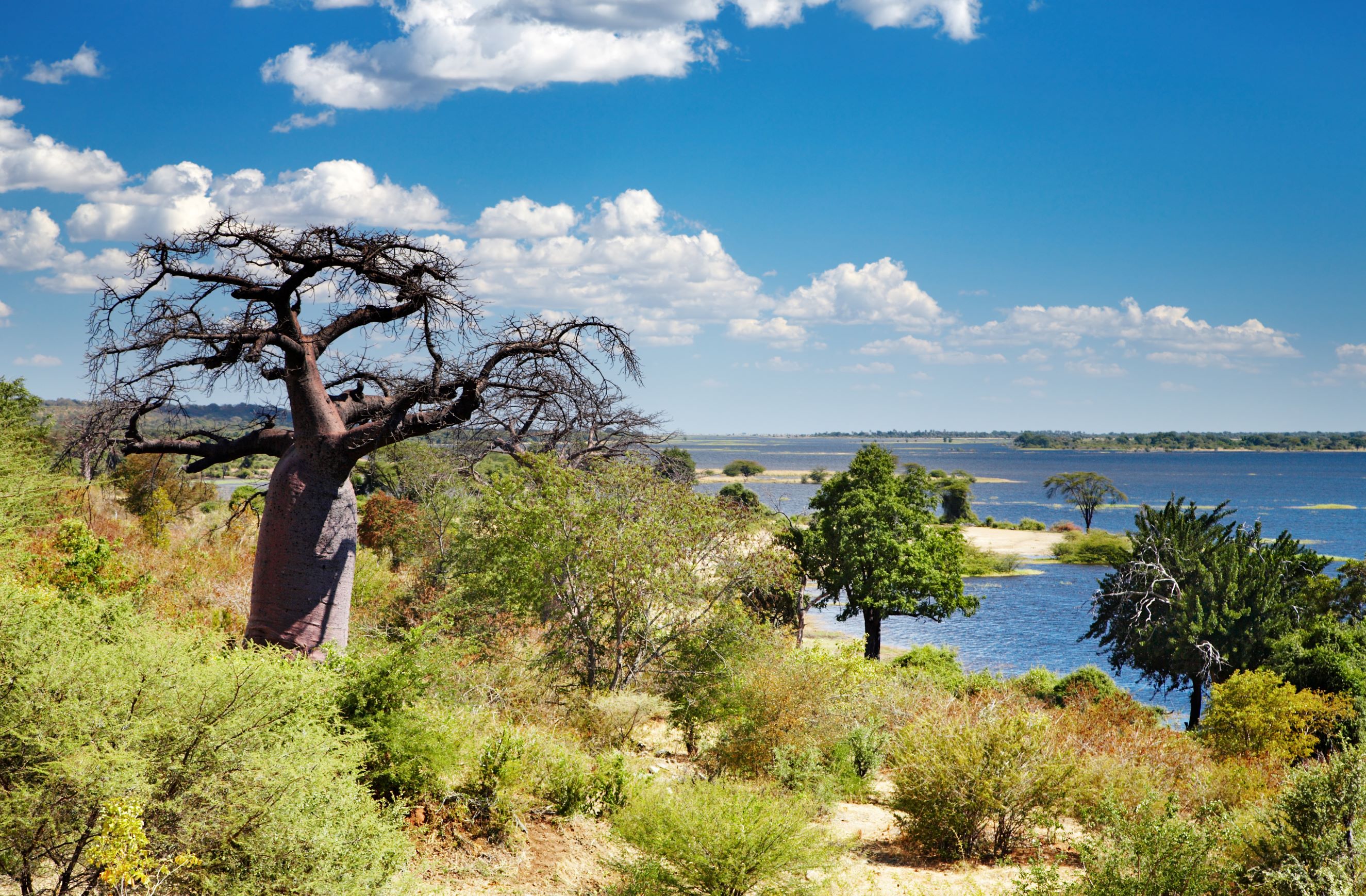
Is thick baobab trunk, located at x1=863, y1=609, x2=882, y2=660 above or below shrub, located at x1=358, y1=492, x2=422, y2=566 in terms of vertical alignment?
below

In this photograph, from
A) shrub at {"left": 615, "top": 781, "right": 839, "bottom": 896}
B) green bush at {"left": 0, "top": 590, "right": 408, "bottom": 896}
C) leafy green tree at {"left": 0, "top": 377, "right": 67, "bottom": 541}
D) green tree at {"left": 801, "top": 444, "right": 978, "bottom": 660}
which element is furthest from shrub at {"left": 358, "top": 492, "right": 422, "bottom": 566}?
green bush at {"left": 0, "top": 590, "right": 408, "bottom": 896}

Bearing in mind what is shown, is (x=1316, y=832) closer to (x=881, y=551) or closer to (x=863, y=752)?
(x=863, y=752)

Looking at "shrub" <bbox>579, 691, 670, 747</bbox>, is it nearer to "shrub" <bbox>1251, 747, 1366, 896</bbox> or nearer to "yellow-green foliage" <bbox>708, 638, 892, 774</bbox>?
"yellow-green foliage" <bbox>708, 638, 892, 774</bbox>

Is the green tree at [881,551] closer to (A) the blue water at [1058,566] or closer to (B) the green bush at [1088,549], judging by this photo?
(A) the blue water at [1058,566]

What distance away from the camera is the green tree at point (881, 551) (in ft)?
101

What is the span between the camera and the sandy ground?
70875 millimetres

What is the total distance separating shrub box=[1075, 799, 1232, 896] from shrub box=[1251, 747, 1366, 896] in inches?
16.7

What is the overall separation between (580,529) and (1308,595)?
2803cm

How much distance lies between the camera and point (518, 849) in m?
7.76

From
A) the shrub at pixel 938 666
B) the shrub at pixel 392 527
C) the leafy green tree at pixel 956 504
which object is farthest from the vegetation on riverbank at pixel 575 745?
the leafy green tree at pixel 956 504

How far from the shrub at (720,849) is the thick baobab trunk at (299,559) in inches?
156

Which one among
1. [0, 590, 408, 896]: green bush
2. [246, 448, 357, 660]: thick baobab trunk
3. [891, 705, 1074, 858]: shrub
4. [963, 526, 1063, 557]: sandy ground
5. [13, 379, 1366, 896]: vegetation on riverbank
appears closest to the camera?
[0, 590, 408, 896]: green bush

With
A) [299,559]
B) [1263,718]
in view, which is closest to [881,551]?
[1263,718]

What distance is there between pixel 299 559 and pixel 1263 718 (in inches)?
684
